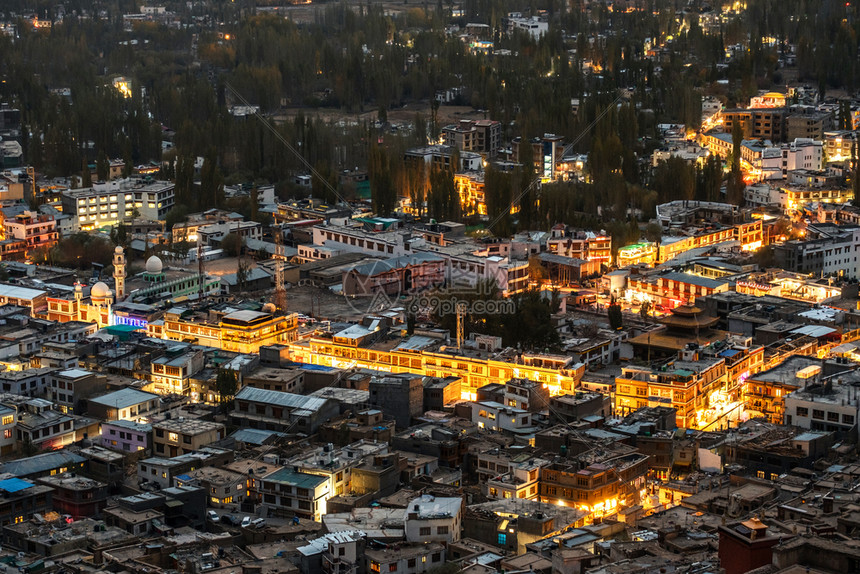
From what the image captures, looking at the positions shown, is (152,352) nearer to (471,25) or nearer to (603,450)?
(603,450)

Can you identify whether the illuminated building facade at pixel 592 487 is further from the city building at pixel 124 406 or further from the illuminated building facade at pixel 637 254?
the illuminated building facade at pixel 637 254

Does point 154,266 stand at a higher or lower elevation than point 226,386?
higher

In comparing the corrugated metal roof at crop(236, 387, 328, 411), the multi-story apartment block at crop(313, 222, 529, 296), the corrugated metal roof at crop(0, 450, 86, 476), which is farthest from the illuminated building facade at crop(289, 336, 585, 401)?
the corrugated metal roof at crop(0, 450, 86, 476)

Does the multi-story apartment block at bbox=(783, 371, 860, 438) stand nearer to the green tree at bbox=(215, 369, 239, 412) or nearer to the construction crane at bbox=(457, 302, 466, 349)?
the construction crane at bbox=(457, 302, 466, 349)

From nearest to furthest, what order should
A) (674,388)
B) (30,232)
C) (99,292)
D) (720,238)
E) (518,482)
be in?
(518,482) → (674,388) → (99,292) → (720,238) → (30,232)

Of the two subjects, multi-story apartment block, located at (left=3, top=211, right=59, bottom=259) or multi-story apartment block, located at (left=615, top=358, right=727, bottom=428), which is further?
multi-story apartment block, located at (left=3, top=211, right=59, bottom=259)

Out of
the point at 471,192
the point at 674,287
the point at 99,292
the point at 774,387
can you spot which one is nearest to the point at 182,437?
the point at 99,292

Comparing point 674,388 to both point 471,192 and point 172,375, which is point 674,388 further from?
point 471,192

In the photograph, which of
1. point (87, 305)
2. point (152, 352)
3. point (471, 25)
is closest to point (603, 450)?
point (152, 352)
